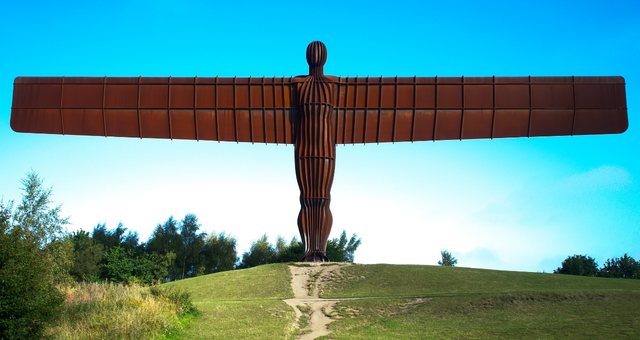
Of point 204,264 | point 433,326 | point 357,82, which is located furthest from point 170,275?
point 433,326

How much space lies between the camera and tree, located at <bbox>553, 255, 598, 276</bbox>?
189 ft

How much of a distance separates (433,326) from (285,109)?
1725cm

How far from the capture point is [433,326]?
21859 mm

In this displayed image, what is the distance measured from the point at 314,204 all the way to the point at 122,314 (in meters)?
14.3

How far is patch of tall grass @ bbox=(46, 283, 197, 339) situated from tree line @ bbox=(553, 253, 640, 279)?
43.9 meters

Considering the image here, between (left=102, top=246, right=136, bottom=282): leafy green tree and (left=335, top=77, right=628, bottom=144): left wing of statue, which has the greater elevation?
(left=335, top=77, right=628, bottom=144): left wing of statue

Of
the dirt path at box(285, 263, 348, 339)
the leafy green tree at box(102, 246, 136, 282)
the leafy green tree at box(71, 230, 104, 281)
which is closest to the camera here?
the dirt path at box(285, 263, 348, 339)

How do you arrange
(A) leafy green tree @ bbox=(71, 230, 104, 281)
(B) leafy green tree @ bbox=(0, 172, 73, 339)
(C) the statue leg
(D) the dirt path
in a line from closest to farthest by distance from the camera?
(B) leafy green tree @ bbox=(0, 172, 73, 339) < (D) the dirt path < (C) the statue leg < (A) leafy green tree @ bbox=(71, 230, 104, 281)

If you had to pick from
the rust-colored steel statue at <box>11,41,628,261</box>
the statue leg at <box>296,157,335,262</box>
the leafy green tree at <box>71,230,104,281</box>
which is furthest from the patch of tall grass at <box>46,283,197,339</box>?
the leafy green tree at <box>71,230,104,281</box>

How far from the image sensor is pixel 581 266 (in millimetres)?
57938

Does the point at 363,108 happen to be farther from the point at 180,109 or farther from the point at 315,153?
the point at 180,109

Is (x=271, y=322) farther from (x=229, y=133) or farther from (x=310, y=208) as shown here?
(x=229, y=133)

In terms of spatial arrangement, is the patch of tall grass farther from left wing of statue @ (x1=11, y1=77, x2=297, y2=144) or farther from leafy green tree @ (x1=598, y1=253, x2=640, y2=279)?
leafy green tree @ (x1=598, y1=253, x2=640, y2=279)

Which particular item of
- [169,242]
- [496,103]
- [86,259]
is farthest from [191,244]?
[496,103]
